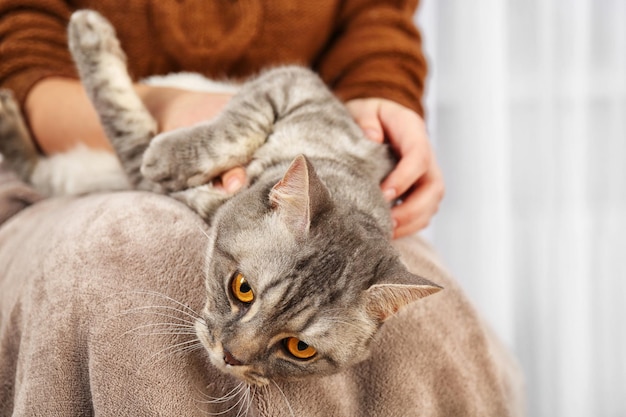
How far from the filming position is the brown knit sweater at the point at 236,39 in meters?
1.27

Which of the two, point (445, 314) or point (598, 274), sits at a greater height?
point (445, 314)

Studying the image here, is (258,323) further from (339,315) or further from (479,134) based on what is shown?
(479,134)

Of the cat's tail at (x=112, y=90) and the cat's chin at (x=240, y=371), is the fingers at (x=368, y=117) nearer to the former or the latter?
the cat's tail at (x=112, y=90)

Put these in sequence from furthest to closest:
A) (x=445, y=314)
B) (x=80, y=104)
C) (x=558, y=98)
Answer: (x=558, y=98) < (x=80, y=104) < (x=445, y=314)

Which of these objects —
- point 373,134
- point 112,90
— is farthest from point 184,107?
point 373,134

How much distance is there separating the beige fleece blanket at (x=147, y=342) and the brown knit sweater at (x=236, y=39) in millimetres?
556

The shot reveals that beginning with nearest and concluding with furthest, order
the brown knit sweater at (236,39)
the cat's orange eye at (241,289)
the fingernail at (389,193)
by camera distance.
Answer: the cat's orange eye at (241,289), the fingernail at (389,193), the brown knit sweater at (236,39)

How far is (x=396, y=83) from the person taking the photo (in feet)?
4.39

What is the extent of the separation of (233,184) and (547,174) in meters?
1.53

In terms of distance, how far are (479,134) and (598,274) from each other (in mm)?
684

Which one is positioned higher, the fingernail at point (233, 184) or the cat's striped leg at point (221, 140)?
the cat's striped leg at point (221, 140)

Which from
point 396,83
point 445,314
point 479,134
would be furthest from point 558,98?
point 445,314

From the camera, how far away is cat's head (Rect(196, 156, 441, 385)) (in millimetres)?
725

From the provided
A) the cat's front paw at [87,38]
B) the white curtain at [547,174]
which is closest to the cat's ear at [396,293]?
the cat's front paw at [87,38]
